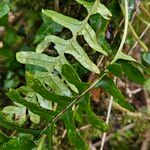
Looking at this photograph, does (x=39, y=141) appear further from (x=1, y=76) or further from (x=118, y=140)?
(x=118, y=140)

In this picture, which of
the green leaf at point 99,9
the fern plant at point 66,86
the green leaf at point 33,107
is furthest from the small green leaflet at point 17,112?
the green leaf at point 99,9

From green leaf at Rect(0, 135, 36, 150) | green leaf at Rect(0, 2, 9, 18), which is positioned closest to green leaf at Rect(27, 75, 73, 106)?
green leaf at Rect(0, 135, 36, 150)

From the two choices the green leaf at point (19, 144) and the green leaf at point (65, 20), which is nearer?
the green leaf at point (19, 144)

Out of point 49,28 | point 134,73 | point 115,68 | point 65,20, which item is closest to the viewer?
point 115,68

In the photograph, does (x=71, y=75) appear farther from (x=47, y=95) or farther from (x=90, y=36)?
(x=90, y=36)

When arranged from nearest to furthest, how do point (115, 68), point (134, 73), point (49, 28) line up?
point (115, 68)
point (134, 73)
point (49, 28)

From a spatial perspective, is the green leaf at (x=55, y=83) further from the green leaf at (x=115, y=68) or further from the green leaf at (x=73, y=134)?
the green leaf at (x=115, y=68)

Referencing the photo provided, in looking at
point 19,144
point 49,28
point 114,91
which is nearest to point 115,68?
point 114,91
